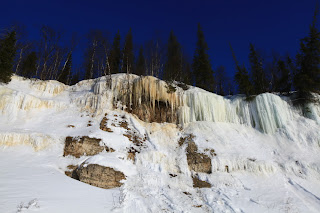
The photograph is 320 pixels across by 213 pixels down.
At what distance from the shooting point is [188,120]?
551 inches

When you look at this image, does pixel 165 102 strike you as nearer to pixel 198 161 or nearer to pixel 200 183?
pixel 198 161

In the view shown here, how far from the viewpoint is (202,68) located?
23.3 m

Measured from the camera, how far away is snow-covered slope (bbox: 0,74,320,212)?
580cm

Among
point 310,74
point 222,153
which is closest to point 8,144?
point 222,153

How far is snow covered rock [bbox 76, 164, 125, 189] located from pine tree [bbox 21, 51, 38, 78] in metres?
18.4

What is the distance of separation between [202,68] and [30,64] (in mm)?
21078

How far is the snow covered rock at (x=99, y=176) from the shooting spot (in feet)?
23.3

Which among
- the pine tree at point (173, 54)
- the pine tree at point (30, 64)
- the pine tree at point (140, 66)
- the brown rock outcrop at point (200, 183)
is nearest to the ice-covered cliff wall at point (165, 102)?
the brown rock outcrop at point (200, 183)

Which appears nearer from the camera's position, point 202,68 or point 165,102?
point 165,102

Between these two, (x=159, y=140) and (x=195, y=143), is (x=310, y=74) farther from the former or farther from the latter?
(x=159, y=140)

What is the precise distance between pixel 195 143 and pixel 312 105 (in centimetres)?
1084

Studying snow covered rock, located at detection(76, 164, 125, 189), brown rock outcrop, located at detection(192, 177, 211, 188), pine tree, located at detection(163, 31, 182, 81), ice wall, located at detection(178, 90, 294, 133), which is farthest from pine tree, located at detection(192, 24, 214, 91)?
snow covered rock, located at detection(76, 164, 125, 189)

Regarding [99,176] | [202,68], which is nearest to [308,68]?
[202,68]

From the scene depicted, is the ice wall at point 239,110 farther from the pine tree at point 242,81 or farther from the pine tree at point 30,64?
the pine tree at point 30,64
